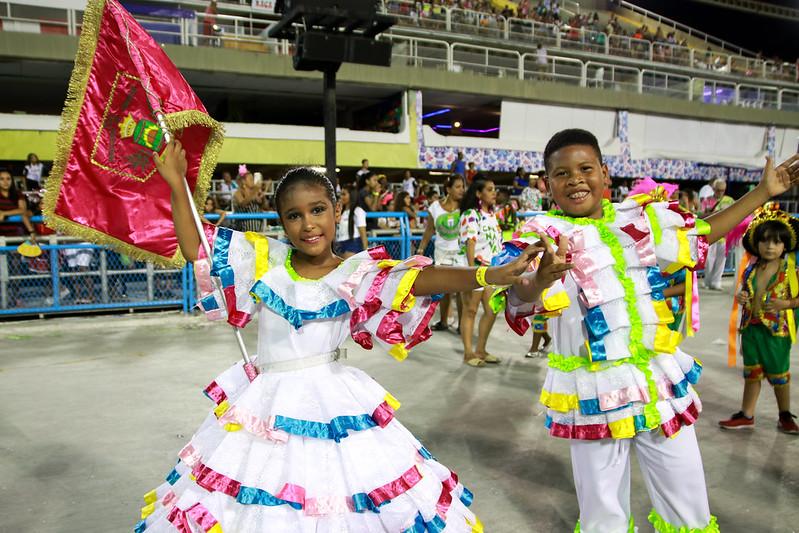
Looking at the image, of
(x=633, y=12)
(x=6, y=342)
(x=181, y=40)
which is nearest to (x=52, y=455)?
(x=6, y=342)

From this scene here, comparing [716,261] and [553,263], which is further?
Result: [716,261]

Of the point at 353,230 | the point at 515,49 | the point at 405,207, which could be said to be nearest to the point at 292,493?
the point at 353,230

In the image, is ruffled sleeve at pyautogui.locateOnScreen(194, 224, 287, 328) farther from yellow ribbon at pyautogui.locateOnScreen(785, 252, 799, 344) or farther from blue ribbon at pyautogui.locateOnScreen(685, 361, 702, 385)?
yellow ribbon at pyautogui.locateOnScreen(785, 252, 799, 344)

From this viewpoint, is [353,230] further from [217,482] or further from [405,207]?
[217,482]

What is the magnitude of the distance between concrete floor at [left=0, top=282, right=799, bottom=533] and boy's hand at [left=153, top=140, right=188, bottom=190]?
183 cm

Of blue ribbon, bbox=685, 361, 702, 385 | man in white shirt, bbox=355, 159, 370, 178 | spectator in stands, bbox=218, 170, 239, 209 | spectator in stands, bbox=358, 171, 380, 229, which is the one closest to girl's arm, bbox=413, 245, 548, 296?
blue ribbon, bbox=685, 361, 702, 385

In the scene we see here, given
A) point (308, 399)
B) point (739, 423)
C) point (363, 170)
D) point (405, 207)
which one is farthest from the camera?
point (363, 170)

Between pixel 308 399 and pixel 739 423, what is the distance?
3.55 metres

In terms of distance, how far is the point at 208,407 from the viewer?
5.07 m

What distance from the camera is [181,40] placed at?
1748 centimetres

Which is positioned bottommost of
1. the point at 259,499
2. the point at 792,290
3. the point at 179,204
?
the point at 259,499

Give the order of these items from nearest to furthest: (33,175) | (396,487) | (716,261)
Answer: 1. (396,487)
2. (33,175)
3. (716,261)

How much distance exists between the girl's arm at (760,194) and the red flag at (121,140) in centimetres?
212

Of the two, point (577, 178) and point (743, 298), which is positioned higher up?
point (577, 178)
